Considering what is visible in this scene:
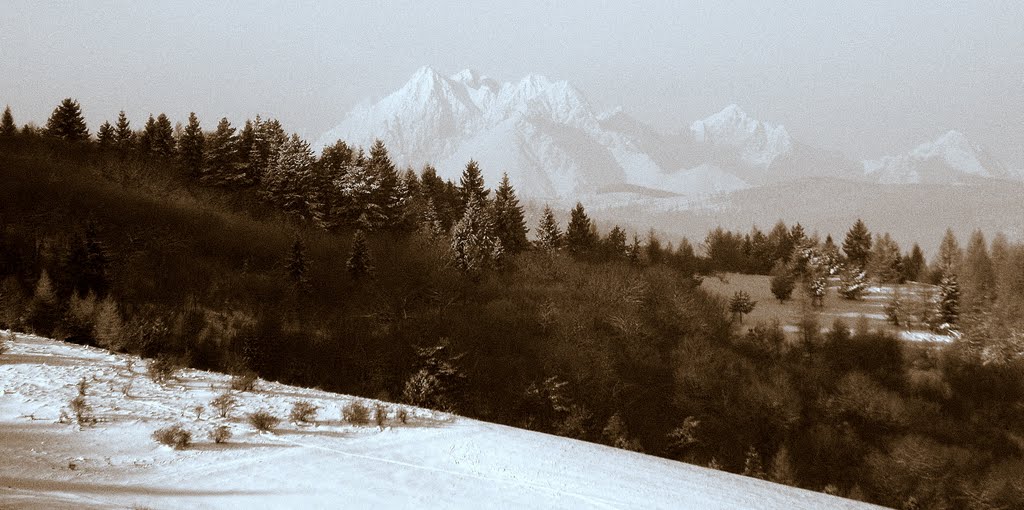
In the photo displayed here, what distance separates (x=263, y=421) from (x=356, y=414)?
9.26ft

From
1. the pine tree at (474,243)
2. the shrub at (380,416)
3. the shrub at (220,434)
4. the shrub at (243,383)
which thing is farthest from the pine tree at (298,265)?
the shrub at (220,434)

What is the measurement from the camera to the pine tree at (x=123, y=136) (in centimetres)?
7769

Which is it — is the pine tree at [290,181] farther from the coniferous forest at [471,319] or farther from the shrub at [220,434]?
the shrub at [220,434]

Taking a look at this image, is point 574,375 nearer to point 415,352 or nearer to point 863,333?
point 415,352

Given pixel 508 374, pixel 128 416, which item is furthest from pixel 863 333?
pixel 128 416

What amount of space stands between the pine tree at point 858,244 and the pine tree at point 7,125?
13681cm

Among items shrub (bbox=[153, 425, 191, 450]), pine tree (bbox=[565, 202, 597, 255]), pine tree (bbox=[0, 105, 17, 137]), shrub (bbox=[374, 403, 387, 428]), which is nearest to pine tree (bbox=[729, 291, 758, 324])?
pine tree (bbox=[565, 202, 597, 255])

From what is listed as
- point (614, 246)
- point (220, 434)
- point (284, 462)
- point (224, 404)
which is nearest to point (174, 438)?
point (220, 434)

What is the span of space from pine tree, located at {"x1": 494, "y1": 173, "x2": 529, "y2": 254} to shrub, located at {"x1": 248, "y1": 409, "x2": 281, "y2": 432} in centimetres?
6861

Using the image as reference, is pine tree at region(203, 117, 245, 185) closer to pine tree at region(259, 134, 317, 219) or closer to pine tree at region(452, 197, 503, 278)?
pine tree at region(259, 134, 317, 219)

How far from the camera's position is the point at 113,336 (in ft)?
98.6

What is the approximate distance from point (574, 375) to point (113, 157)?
196 ft

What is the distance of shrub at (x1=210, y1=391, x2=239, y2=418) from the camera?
670 inches

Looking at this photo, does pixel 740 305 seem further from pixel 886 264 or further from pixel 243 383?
pixel 243 383
